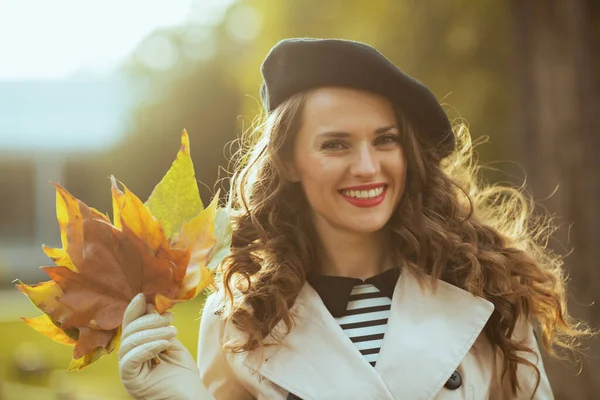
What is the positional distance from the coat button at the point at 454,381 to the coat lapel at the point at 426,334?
0.13ft

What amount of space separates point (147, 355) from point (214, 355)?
0.68 m

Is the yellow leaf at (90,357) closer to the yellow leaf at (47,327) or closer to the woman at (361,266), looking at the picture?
the yellow leaf at (47,327)

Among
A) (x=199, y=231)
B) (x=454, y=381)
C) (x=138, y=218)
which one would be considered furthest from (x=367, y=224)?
(x=138, y=218)

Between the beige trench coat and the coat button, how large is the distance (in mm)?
18

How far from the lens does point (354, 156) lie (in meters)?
2.50

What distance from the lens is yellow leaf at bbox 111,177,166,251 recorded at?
1.92m

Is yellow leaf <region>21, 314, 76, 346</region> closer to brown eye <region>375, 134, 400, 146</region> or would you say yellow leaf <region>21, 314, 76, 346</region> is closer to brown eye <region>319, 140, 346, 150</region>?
brown eye <region>319, 140, 346, 150</region>

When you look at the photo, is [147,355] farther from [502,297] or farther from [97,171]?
[97,171]

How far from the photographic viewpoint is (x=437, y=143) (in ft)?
8.95

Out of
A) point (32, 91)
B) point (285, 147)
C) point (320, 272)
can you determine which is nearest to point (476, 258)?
point (320, 272)

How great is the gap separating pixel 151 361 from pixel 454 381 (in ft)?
3.21

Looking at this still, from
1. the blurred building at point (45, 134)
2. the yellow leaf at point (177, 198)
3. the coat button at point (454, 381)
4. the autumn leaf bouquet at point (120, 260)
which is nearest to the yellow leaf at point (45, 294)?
the autumn leaf bouquet at point (120, 260)

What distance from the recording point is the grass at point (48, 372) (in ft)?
21.2

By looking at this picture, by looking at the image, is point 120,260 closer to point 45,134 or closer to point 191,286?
point 191,286
